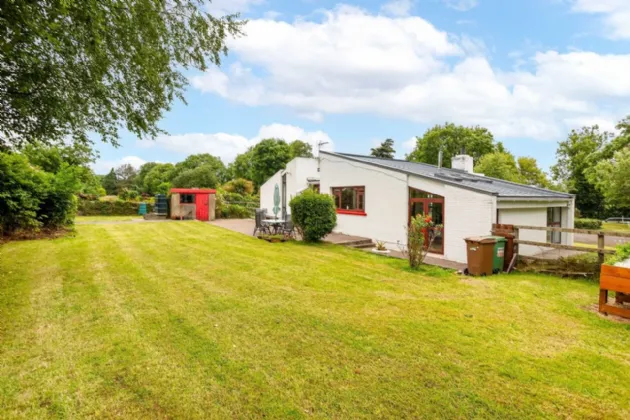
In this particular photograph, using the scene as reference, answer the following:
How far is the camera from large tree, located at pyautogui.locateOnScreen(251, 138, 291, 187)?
46.3 meters

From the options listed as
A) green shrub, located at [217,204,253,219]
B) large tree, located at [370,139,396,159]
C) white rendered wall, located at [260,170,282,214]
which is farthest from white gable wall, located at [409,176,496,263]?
large tree, located at [370,139,396,159]

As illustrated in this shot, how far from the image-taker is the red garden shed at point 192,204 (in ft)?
76.7

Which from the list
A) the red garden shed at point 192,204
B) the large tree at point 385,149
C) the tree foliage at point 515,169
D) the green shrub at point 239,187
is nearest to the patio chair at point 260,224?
the red garden shed at point 192,204

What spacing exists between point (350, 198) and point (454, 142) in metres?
35.1

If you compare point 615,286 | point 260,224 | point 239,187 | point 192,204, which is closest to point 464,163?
point 260,224

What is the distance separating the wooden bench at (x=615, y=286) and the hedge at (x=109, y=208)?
1181 inches

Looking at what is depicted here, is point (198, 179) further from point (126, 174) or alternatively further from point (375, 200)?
point (375, 200)

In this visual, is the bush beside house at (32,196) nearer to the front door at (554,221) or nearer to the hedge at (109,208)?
the hedge at (109,208)

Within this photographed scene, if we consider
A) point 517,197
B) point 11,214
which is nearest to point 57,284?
point 11,214

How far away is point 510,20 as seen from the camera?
11.4m

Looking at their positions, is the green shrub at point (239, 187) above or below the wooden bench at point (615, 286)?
above

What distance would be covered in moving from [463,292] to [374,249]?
5.57 m

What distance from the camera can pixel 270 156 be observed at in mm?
46219

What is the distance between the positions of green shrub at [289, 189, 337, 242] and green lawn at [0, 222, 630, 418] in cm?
476
